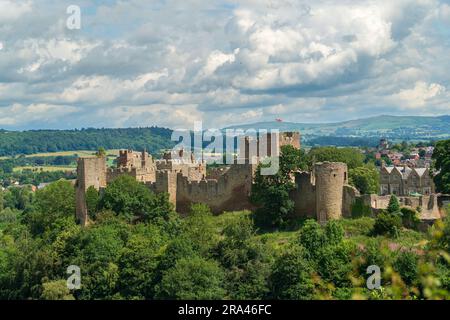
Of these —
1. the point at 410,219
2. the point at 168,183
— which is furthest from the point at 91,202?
the point at 410,219

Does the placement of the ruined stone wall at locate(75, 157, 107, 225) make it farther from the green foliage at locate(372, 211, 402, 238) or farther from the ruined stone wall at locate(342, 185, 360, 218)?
the green foliage at locate(372, 211, 402, 238)

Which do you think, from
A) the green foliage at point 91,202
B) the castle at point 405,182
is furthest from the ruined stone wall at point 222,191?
the castle at point 405,182

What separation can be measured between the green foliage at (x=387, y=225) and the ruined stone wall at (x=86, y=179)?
17.8 m

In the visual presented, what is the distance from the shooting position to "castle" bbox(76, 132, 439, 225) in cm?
4159

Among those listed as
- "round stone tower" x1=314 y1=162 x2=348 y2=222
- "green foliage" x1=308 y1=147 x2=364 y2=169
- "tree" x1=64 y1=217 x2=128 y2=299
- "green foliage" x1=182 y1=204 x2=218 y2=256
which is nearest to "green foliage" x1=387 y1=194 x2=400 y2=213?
"round stone tower" x1=314 y1=162 x2=348 y2=222

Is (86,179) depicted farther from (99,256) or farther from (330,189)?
(330,189)

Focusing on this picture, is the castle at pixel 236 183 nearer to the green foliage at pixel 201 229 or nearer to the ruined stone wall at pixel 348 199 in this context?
the ruined stone wall at pixel 348 199

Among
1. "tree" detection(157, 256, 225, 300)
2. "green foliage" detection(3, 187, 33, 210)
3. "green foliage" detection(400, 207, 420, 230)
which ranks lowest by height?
"green foliage" detection(3, 187, 33, 210)

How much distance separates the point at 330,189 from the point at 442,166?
10337 mm

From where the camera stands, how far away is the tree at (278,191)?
139 ft

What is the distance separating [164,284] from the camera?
3647 centimetres

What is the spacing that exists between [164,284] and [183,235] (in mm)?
4814

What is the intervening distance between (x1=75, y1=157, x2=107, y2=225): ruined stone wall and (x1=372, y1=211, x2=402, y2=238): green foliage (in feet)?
58.4
